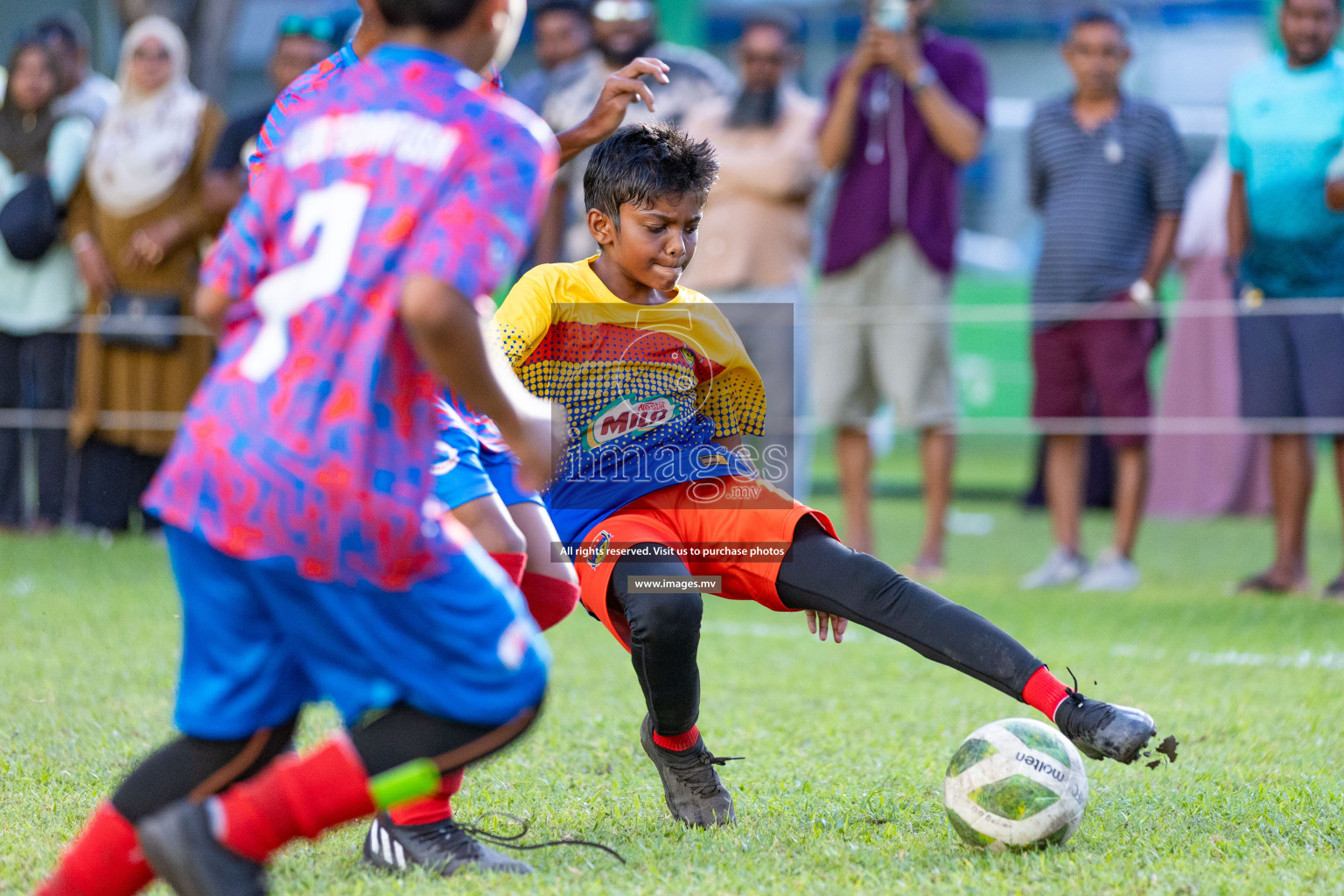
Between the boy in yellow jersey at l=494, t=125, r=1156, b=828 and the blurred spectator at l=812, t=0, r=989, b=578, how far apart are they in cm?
382

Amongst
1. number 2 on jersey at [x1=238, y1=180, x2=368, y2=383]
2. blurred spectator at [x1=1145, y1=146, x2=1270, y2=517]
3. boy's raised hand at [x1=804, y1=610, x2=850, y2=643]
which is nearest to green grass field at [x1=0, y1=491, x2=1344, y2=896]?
boy's raised hand at [x1=804, y1=610, x2=850, y2=643]

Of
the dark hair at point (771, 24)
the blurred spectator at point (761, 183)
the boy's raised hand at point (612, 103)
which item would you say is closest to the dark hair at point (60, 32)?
the blurred spectator at point (761, 183)

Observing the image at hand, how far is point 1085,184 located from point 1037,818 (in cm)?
469

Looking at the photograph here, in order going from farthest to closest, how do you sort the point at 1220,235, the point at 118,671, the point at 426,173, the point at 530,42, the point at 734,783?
the point at 530,42
the point at 1220,235
the point at 118,671
the point at 734,783
the point at 426,173

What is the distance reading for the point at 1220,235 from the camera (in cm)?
949

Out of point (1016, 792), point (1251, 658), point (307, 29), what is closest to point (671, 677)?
point (1016, 792)

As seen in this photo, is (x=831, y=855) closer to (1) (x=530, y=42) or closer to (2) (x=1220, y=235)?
(2) (x=1220, y=235)

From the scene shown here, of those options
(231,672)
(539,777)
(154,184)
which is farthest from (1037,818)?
(154,184)

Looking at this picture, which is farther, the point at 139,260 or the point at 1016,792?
the point at 139,260

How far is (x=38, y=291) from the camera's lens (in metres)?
8.10

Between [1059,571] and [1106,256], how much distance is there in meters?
1.43

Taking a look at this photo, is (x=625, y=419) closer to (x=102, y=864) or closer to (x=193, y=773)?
(x=193, y=773)

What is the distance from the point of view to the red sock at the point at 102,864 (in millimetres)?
2189

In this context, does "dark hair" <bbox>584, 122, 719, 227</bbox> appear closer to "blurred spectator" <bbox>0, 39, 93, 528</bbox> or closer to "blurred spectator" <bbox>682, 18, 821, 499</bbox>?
"blurred spectator" <bbox>682, 18, 821, 499</bbox>
